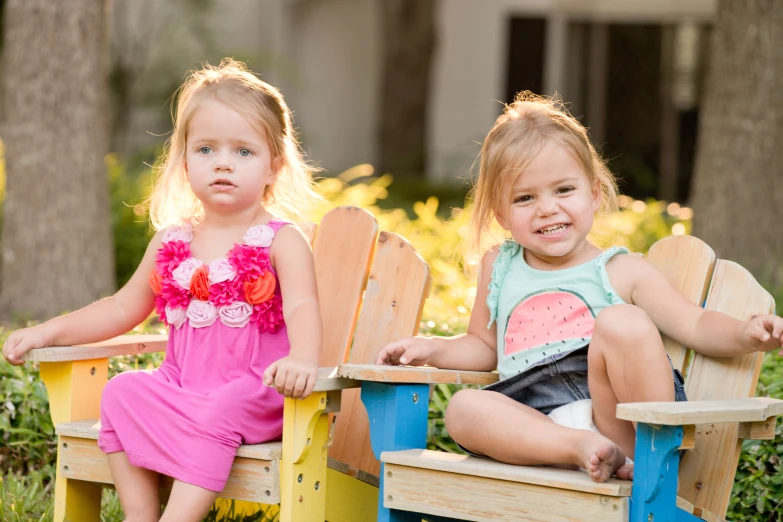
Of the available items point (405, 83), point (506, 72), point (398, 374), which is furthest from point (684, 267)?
point (506, 72)

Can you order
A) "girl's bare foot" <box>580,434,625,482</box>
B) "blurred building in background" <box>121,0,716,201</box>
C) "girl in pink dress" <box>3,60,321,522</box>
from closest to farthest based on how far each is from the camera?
"girl's bare foot" <box>580,434,625,482</box>
"girl in pink dress" <box>3,60,321,522</box>
"blurred building in background" <box>121,0,716,201</box>

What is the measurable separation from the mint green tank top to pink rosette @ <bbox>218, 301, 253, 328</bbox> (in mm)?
674

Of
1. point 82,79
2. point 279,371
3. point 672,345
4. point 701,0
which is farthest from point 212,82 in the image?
point 701,0

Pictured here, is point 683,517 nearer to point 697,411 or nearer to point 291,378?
point 697,411

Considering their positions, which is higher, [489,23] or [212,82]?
[489,23]

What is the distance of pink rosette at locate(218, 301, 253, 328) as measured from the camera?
281 cm

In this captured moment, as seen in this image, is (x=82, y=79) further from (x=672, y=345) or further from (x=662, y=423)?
(x=662, y=423)

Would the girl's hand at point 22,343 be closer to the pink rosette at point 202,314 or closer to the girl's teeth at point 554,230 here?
the pink rosette at point 202,314

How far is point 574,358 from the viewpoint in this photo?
2719 millimetres

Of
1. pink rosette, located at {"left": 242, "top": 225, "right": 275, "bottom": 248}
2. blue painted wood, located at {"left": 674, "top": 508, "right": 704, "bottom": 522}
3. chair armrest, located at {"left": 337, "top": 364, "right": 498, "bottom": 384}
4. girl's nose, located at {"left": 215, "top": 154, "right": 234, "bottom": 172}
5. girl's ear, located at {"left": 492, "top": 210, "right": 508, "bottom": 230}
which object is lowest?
blue painted wood, located at {"left": 674, "top": 508, "right": 704, "bottom": 522}

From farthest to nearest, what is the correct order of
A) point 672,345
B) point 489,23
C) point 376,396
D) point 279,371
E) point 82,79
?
point 489,23 → point 82,79 → point 672,345 → point 376,396 → point 279,371

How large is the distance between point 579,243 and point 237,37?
9961 mm

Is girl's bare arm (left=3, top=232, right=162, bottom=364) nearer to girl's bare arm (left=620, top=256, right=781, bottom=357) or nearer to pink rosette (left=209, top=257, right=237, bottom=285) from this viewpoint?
pink rosette (left=209, top=257, right=237, bottom=285)

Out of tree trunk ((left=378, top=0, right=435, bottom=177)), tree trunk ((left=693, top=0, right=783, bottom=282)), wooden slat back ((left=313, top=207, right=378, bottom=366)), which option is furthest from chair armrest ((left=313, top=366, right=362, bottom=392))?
tree trunk ((left=378, top=0, right=435, bottom=177))
